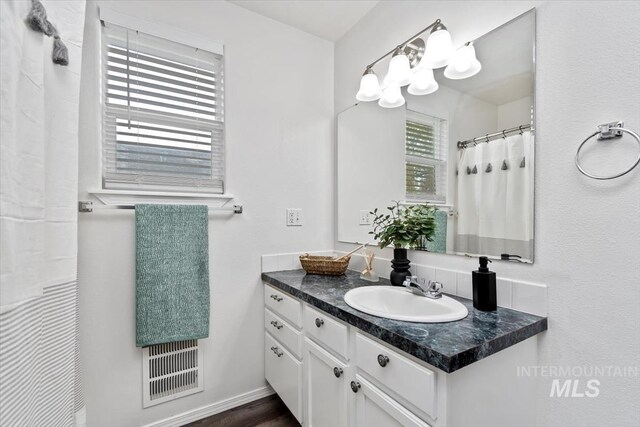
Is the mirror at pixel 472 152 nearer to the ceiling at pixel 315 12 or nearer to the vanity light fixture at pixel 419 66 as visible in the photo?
the vanity light fixture at pixel 419 66

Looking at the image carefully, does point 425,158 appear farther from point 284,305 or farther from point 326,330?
point 284,305

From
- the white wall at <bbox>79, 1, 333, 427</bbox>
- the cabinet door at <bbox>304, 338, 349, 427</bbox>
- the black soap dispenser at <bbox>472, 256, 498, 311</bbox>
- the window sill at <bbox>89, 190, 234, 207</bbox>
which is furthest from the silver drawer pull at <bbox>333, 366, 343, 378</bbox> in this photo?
the window sill at <bbox>89, 190, 234, 207</bbox>

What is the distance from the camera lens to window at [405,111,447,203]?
1462mm

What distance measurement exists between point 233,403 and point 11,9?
199 cm

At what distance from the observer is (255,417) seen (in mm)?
1688

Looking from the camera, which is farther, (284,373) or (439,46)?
(284,373)

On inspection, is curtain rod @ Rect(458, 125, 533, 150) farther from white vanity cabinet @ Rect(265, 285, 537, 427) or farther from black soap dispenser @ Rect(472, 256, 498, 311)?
white vanity cabinet @ Rect(265, 285, 537, 427)

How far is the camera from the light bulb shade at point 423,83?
1.47 meters

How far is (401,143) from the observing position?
169 centimetres

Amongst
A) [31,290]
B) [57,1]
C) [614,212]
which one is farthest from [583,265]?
[57,1]

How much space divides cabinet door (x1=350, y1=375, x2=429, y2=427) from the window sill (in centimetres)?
121

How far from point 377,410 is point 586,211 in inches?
38.5

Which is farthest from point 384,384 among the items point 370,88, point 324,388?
point 370,88

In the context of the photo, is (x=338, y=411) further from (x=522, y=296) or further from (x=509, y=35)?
(x=509, y=35)
